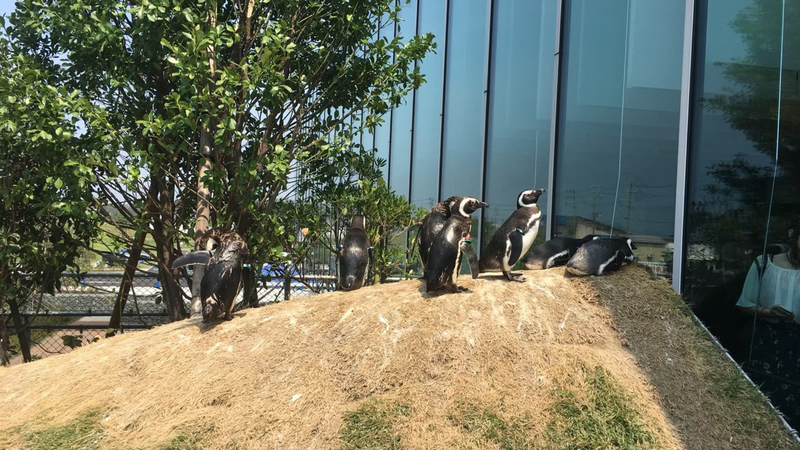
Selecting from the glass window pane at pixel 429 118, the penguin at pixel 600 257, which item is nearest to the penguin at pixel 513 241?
the penguin at pixel 600 257

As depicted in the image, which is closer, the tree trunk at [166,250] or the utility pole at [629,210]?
the utility pole at [629,210]

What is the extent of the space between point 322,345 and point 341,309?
1.57 ft

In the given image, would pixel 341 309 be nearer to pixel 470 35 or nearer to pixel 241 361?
pixel 241 361

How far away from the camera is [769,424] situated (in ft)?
12.1

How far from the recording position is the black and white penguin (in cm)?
655

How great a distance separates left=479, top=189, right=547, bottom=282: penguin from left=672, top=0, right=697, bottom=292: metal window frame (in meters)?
1.21

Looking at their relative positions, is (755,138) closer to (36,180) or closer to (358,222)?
(358,222)

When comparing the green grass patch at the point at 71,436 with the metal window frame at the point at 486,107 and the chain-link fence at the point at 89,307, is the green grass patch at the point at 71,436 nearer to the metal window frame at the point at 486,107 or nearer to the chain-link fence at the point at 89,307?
the chain-link fence at the point at 89,307

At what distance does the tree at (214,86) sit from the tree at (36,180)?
29 cm

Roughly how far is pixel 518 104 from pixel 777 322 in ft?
14.6

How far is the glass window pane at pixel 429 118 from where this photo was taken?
1130 centimetres

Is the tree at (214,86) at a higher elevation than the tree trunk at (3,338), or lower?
higher

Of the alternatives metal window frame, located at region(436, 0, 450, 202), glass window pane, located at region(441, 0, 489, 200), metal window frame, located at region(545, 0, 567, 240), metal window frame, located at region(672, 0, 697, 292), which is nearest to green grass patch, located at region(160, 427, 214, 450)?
metal window frame, located at region(672, 0, 697, 292)

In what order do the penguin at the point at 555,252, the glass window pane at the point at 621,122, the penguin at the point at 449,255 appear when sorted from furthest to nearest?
the penguin at the point at 555,252, the glass window pane at the point at 621,122, the penguin at the point at 449,255
